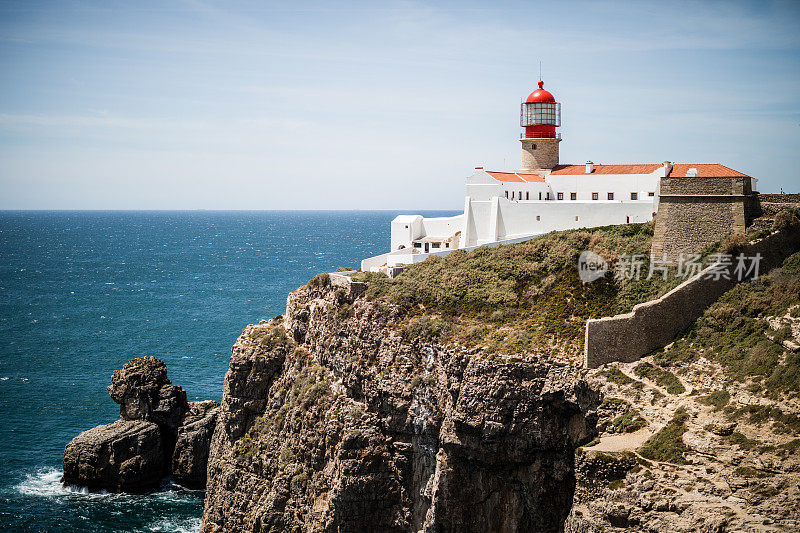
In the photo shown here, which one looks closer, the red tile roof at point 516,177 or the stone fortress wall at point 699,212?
the stone fortress wall at point 699,212

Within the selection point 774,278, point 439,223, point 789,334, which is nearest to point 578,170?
point 439,223

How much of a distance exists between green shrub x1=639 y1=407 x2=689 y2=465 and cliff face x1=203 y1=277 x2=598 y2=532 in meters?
3.28

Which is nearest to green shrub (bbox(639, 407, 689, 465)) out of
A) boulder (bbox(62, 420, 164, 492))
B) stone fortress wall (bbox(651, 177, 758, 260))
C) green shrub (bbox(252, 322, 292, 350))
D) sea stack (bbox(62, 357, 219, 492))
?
stone fortress wall (bbox(651, 177, 758, 260))

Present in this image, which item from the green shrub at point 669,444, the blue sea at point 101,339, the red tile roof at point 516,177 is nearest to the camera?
the green shrub at point 669,444

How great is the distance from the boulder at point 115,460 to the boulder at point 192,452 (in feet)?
4.32

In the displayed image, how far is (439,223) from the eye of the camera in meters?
58.1

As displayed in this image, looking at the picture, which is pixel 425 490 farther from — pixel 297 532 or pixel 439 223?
pixel 439 223

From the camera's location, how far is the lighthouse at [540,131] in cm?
5622

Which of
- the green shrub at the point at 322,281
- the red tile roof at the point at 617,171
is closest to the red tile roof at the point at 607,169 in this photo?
the red tile roof at the point at 617,171

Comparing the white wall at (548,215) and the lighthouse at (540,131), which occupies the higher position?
the lighthouse at (540,131)

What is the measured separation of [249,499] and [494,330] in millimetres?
16814

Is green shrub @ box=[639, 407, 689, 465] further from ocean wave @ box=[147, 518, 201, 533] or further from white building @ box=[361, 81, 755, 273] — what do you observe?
ocean wave @ box=[147, 518, 201, 533]

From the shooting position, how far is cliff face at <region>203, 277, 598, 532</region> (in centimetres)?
3173

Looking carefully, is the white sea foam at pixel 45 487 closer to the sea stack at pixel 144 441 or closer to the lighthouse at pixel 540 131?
the sea stack at pixel 144 441
